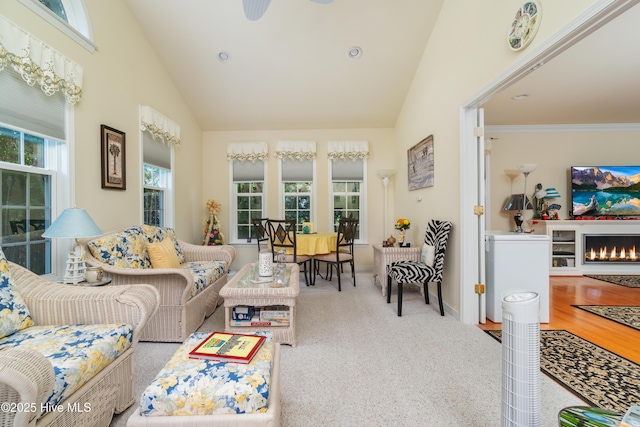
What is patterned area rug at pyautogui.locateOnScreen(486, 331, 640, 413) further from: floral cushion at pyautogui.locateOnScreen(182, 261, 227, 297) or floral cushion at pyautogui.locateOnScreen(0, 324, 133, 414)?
floral cushion at pyautogui.locateOnScreen(182, 261, 227, 297)

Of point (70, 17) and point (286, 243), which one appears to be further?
point (286, 243)

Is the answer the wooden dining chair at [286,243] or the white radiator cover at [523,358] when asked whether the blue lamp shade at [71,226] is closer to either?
the wooden dining chair at [286,243]

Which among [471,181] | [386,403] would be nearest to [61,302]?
[386,403]

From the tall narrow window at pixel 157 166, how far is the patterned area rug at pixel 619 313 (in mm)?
5247

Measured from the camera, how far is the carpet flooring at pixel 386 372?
4.85 feet

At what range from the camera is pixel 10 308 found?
142cm

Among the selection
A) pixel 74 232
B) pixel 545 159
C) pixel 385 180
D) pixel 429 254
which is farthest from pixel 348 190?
pixel 74 232

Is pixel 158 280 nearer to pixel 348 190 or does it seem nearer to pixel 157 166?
pixel 157 166

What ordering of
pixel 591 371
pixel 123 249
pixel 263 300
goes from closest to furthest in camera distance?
pixel 591 371
pixel 263 300
pixel 123 249

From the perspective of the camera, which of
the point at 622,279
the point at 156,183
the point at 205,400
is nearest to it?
the point at 205,400

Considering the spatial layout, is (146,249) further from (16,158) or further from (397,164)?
(397,164)

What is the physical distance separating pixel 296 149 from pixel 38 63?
3.48 m

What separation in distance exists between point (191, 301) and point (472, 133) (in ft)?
9.90

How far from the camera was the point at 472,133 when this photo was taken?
8.70ft
